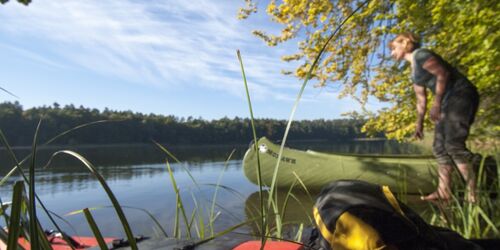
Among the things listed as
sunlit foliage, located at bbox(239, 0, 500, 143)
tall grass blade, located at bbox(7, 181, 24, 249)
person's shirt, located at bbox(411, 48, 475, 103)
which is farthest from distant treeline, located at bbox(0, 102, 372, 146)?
tall grass blade, located at bbox(7, 181, 24, 249)

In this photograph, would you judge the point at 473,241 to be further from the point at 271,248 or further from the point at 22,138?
the point at 22,138

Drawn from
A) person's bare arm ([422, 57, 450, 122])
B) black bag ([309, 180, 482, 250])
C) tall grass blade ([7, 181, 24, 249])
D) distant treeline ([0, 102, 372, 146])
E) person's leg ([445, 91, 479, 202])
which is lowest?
black bag ([309, 180, 482, 250])

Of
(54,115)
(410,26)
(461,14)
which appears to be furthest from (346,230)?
(54,115)

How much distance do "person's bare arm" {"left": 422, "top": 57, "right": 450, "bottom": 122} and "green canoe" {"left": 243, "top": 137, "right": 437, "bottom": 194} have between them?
2.29 meters

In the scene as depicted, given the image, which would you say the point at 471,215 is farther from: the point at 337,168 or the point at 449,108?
the point at 337,168

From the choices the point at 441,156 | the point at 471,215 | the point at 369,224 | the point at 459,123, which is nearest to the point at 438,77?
the point at 459,123

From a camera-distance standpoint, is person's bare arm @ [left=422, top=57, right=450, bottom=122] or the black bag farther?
person's bare arm @ [left=422, top=57, right=450, bottom=122]

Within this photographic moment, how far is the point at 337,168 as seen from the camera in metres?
5.54

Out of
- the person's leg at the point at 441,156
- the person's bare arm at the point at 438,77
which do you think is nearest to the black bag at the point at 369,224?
the person's leg at the point at 441,156

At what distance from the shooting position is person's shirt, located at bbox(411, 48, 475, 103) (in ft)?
9.15

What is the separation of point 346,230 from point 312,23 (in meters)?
5.49

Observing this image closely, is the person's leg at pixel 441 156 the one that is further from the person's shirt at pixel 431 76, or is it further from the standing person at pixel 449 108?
the person's shirt at pixel 431 76

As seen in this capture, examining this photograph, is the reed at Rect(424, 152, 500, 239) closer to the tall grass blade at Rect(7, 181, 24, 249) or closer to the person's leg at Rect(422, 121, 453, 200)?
the person's leg at Rect(422, 121, 453, 200)

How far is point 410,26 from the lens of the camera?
5.71 m
